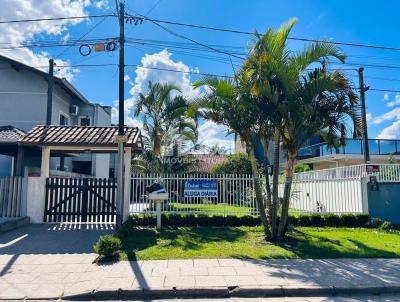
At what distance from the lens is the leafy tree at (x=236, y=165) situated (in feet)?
85.0

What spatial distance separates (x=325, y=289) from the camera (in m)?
5.90

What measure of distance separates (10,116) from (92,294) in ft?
59.6

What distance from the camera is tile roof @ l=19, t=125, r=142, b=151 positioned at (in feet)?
40.6

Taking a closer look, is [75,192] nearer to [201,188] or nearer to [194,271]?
[201,188]

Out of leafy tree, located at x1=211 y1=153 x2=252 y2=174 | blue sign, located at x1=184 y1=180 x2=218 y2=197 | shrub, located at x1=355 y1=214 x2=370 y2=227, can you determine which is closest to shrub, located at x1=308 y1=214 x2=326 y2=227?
shrub, located at x1=355 y1=214 x2=370 y2=227

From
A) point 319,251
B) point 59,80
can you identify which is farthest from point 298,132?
A: point 59,80

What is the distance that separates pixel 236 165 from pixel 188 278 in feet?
65.7

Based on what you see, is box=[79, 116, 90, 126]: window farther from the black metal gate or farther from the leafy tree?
the black metal gate

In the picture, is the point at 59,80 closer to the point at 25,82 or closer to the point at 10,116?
the point at 25,82

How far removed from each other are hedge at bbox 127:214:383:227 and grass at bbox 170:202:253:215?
56 cm

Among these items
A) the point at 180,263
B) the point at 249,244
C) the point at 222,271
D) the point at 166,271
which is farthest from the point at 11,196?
the point at 222,271

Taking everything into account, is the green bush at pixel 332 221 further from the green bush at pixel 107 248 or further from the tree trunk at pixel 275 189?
the green bush at pixel 107 248

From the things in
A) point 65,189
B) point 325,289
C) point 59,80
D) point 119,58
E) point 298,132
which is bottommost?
point 325,289

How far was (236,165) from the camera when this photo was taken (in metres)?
26.1
